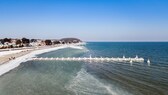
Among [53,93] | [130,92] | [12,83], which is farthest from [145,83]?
[12,83]

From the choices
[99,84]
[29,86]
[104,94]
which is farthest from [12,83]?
[104,94]

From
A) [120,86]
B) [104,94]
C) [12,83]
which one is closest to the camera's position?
[104,94]

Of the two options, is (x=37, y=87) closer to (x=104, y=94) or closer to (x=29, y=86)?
(x=29, y=86)

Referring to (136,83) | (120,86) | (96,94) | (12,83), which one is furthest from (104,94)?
(12,83)

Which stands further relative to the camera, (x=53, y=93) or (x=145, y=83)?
(x=145, y=83)

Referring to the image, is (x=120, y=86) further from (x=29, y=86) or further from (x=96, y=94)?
(x=29, y=86)

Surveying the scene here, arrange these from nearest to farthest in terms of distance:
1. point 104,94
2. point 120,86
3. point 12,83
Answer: point 104,94
point 120,86
point 12,83

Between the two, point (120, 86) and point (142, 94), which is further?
point (120, 86)

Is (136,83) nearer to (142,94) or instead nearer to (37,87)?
(142,94)
